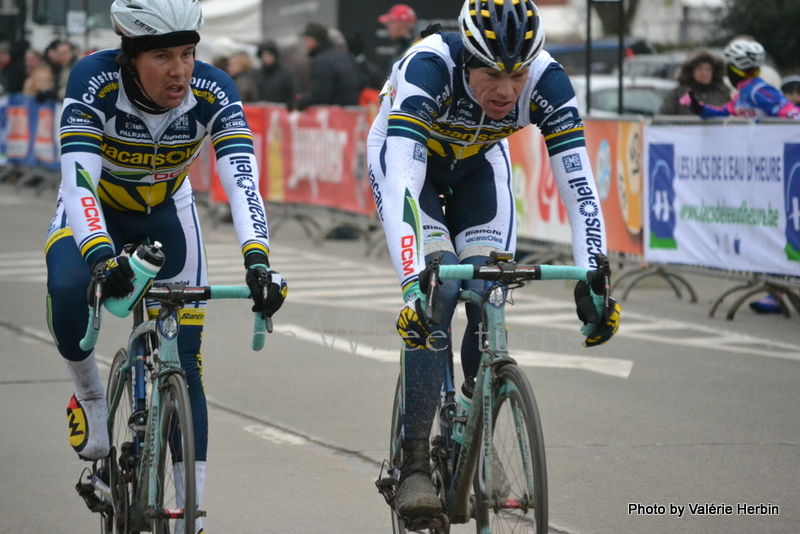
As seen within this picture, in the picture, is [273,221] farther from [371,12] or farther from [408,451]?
[408,451]

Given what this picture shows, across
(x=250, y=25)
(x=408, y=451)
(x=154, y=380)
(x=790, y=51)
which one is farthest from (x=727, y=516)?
(x=250, y=25)

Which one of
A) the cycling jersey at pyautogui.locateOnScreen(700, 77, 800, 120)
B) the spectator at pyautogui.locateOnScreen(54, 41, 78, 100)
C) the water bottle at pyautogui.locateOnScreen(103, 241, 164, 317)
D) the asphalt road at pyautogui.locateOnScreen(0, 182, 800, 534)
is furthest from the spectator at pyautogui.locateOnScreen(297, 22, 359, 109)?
the water bottle at pyautogui.locateOnScreen(103, 241, 164, 317)

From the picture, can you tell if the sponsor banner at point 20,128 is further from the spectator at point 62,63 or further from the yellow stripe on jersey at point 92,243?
the yellow stripe on jersey at point 92,243

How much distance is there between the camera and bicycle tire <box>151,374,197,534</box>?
4.09m

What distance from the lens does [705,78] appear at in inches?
488

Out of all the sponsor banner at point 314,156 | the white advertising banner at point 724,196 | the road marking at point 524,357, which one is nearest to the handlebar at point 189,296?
the road marking at point 524,357

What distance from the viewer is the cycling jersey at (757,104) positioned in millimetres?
11312

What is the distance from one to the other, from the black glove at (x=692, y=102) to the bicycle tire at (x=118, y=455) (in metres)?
7.94

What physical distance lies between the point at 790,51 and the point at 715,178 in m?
17.5

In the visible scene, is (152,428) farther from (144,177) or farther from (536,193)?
(536,193)

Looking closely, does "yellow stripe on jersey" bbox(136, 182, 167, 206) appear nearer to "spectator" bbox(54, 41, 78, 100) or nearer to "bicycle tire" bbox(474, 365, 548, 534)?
"bicycle tire" bbox(474, 365, 548, 534)

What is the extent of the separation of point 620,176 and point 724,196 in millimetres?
1397

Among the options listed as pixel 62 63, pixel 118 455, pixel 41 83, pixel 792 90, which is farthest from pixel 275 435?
pixel 41 83

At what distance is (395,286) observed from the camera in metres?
12.6
